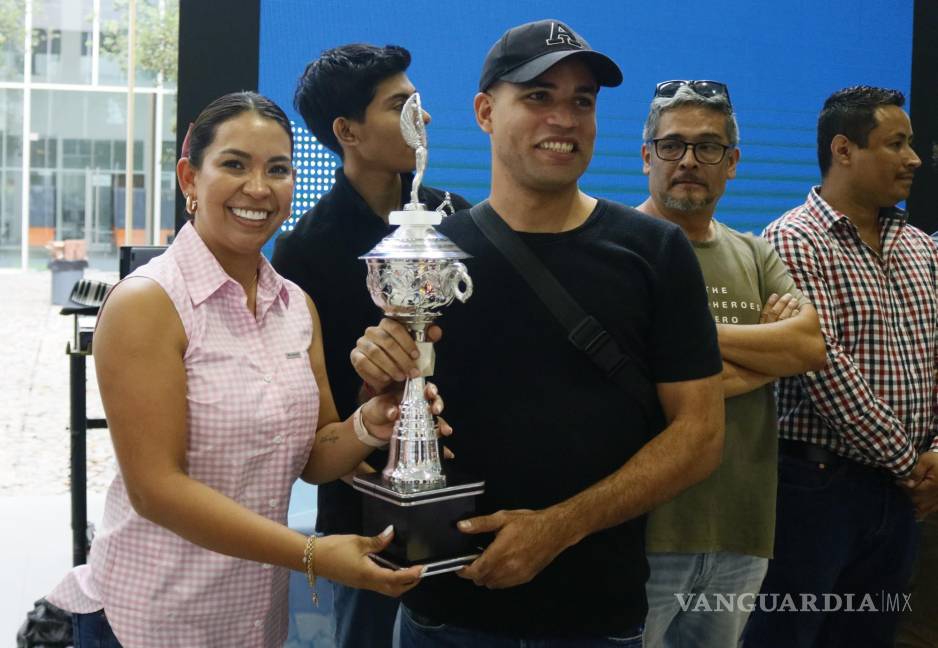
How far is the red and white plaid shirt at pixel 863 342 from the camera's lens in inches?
103

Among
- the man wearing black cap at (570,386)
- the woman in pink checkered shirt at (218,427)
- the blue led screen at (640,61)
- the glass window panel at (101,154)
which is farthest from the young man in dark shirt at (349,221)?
the glass window panel at (101,154)

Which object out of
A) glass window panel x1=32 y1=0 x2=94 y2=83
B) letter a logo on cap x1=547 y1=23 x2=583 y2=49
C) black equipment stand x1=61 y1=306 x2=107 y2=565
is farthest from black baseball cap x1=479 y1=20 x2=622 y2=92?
glass window panel x1=32 y1=0 x2=94 y2=83

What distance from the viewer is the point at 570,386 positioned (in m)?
1.76

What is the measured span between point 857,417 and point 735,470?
19.0 inches

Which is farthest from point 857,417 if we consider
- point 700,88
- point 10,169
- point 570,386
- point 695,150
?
point 10,169

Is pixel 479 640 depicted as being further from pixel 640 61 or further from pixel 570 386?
pixel 640 61

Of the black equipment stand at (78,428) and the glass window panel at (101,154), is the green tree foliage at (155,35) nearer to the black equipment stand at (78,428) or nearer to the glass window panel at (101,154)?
the glass window panel at (101,154)

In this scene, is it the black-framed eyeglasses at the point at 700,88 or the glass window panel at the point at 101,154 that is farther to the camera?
the glass window panel at the point at 101,154

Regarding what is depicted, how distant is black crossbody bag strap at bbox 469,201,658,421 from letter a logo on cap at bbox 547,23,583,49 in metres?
0.36

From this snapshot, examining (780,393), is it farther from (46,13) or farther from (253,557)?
(46,13)

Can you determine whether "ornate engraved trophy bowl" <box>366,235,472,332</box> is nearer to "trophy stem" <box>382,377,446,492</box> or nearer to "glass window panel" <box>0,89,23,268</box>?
"trophy stem" <box>382,377,446,492</box>

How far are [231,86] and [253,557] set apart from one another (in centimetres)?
209

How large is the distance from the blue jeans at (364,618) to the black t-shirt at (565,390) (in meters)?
0.69

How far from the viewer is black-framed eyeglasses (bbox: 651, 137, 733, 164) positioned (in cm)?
244
